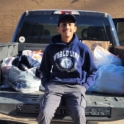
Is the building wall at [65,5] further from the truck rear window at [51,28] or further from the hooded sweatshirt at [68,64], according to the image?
the hooded sweatshirt at [68,64]

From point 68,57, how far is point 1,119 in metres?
1.30

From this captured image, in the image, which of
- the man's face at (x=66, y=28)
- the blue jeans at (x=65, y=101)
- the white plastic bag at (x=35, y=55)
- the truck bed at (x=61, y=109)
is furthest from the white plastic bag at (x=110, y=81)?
the white plastic bag at (x=35, y=55)

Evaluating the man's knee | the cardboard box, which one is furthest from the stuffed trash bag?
the cardboard box

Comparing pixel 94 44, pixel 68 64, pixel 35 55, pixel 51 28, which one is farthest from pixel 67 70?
pixel 51 28

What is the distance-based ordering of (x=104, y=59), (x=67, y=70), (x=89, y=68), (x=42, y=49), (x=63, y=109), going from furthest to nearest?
(x=42, y=49) → (x=104, y=59) → (x=89, y=68) → (x=67, y=70) → (x=63, y=109)

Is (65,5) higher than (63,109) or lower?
higher

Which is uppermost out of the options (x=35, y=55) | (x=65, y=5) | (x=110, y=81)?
(x=65, y=5)

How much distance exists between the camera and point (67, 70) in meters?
3.54

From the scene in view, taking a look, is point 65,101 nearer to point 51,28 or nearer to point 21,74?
point 21,74

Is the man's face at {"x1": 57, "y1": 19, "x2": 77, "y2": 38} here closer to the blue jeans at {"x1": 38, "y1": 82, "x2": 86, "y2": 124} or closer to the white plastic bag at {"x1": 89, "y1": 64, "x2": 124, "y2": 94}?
the blue jeans at {"x1": 38, "y1": 82, "x2": 86, "y2": 124}

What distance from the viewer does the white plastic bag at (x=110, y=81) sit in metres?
3.83

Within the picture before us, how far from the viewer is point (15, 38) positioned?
5.58m

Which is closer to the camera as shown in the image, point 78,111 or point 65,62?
point 78,111

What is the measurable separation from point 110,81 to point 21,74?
1040mm
